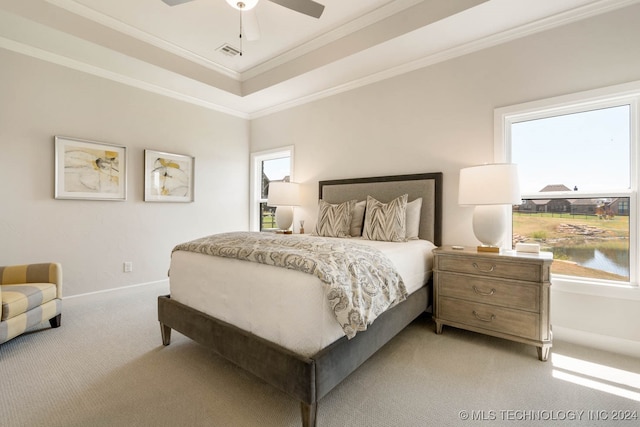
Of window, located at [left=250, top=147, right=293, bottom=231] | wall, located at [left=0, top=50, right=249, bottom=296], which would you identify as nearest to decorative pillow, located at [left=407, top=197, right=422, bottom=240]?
window, located at [left=250, top=147, right=293, bottom=231]

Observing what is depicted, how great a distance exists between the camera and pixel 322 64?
3.29 metres

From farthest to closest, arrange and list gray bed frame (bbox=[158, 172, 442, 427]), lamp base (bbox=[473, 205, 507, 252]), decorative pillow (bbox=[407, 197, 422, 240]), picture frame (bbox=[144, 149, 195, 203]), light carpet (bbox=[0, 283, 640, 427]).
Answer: picture frame (bbox=[144, 149, 195, 203]), decorative pillow (bbox=[407, 197, 422, 240]), lamp base (bbox=[473, 205, 507, 252]), light carpet (bbox=[0, 283, 640, 427]), gray bed frame (bbox=[158, 172, 442, 427])

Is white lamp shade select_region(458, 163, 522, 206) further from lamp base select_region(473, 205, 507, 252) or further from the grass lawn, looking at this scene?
the grass lawn

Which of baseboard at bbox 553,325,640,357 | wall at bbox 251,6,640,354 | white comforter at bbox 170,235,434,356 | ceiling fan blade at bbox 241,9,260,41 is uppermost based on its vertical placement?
ceiling fan blade at bbox 241,9,260,41

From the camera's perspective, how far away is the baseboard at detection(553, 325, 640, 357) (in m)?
2.16

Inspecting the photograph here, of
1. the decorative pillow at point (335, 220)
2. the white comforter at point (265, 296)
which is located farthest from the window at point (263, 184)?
the white comforter at point (265, 296)

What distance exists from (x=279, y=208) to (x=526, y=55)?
128 inches

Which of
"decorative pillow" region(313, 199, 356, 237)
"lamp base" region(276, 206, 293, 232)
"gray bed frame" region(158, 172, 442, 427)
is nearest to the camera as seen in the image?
"gray bed frame" region(158, 172, 442, 427)

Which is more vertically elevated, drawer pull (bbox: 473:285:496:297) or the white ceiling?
the white ceiling

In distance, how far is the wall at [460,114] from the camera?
2.26m

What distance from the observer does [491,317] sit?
2264 millimetres

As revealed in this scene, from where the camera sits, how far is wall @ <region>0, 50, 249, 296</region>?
289cm

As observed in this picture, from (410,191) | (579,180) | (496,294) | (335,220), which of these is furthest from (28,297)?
(579,180)

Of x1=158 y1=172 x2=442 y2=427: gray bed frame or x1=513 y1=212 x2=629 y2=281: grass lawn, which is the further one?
x1=513 y1=212 x2=629 y2=281: grass lawn
